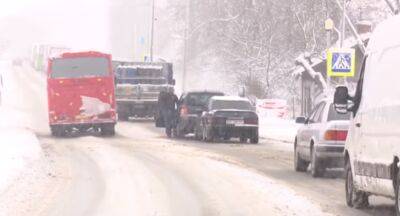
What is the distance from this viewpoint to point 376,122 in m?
10.6

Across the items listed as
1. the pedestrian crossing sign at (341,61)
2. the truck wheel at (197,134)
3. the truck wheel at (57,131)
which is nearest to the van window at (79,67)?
the truck wheel at (57,131)

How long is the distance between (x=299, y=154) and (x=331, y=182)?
2.29 metres

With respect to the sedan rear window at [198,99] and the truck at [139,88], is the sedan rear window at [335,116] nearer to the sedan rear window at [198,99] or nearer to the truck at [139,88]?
the sedan rear window at [198,99]

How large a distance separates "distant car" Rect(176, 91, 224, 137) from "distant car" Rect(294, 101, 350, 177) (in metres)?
12.2

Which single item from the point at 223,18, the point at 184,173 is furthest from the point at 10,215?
the point at 223,18

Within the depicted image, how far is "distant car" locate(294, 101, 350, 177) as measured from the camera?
52.2 ft

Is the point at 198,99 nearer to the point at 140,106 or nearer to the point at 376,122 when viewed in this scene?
the point at 140,106

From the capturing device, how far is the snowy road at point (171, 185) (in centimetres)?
1161

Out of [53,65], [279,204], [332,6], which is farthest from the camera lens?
[332,6]

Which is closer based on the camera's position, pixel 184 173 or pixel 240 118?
pixel 184 173

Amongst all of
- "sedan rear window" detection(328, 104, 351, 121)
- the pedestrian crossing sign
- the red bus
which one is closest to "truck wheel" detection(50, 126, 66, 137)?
the red bus

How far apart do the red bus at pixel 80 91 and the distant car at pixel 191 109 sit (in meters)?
2.41

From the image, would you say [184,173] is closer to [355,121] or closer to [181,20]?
[355,121]

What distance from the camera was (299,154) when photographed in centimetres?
1791
